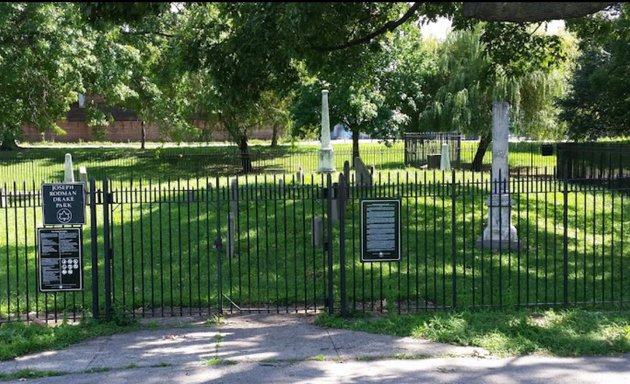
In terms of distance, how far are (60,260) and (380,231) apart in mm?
3651

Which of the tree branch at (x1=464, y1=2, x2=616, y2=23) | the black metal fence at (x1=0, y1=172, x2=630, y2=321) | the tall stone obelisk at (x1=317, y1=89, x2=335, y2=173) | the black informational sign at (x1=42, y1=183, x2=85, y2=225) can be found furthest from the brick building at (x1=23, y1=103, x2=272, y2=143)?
the tree branch at (x1=464, y1=2, x2=616, y2=23)

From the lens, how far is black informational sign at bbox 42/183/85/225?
8.54 m

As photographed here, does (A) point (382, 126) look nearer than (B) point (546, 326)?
No

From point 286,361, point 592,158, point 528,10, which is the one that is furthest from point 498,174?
point 592,158

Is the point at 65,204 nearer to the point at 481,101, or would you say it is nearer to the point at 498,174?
the point at 498,174

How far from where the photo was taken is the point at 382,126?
31844 millimetres

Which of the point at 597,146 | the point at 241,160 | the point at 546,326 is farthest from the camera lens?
the point at 241,160

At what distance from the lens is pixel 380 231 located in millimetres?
8930

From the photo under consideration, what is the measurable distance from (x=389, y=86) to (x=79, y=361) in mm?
26147

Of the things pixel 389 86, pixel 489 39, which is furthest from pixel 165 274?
pixel 389 86

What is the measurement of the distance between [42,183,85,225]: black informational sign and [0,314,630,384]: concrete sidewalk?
1409mm

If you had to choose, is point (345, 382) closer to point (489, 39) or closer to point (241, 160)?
point (489, 39)

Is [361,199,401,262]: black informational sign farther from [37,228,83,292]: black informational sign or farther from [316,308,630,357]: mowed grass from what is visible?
[37,228,83,292]: black informational sign

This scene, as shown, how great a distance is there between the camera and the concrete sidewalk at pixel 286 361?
22.3 ft
